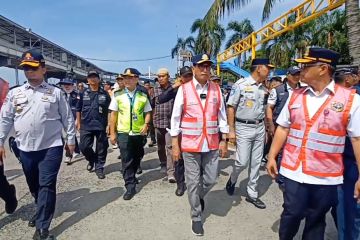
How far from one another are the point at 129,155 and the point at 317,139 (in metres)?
3.08

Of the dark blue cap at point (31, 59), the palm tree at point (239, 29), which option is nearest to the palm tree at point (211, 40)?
the palm tree at point (239, 29)

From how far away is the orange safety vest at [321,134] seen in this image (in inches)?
95.5

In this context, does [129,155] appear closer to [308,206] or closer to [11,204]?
[11,204]

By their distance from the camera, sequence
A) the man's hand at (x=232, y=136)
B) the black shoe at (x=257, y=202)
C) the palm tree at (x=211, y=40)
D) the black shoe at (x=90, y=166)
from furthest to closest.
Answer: the palm tree at (x=211, y=40), the black shoe at (x=90, y=166), the black shoe at (x=257, y=202), the man's hand at (x=232, y=136)

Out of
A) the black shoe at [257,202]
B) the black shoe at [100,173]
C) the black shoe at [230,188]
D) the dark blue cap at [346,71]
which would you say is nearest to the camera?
the dark blue cap at [346,71]

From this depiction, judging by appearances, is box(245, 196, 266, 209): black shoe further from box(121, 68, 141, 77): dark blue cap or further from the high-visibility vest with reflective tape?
box(121, 68, 141, 77): dark blue cap

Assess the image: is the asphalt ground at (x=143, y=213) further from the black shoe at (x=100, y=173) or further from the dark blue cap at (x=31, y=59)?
the dark blue cap at (x=31, y=59)

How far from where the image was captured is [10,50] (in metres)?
20.3

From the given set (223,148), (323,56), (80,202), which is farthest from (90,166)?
(323,56)

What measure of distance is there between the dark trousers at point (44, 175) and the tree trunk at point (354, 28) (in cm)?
620

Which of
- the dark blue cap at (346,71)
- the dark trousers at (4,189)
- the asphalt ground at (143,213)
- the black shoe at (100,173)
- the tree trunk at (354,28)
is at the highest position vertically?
the tree trunk at (354,28)

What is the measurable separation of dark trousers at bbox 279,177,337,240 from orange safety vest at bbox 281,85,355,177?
14cm

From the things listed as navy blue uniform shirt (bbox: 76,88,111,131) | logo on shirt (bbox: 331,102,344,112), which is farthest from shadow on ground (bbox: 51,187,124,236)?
logo on shirt (bbox: 331,102,344,112)

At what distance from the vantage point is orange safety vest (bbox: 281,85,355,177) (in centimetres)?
243
